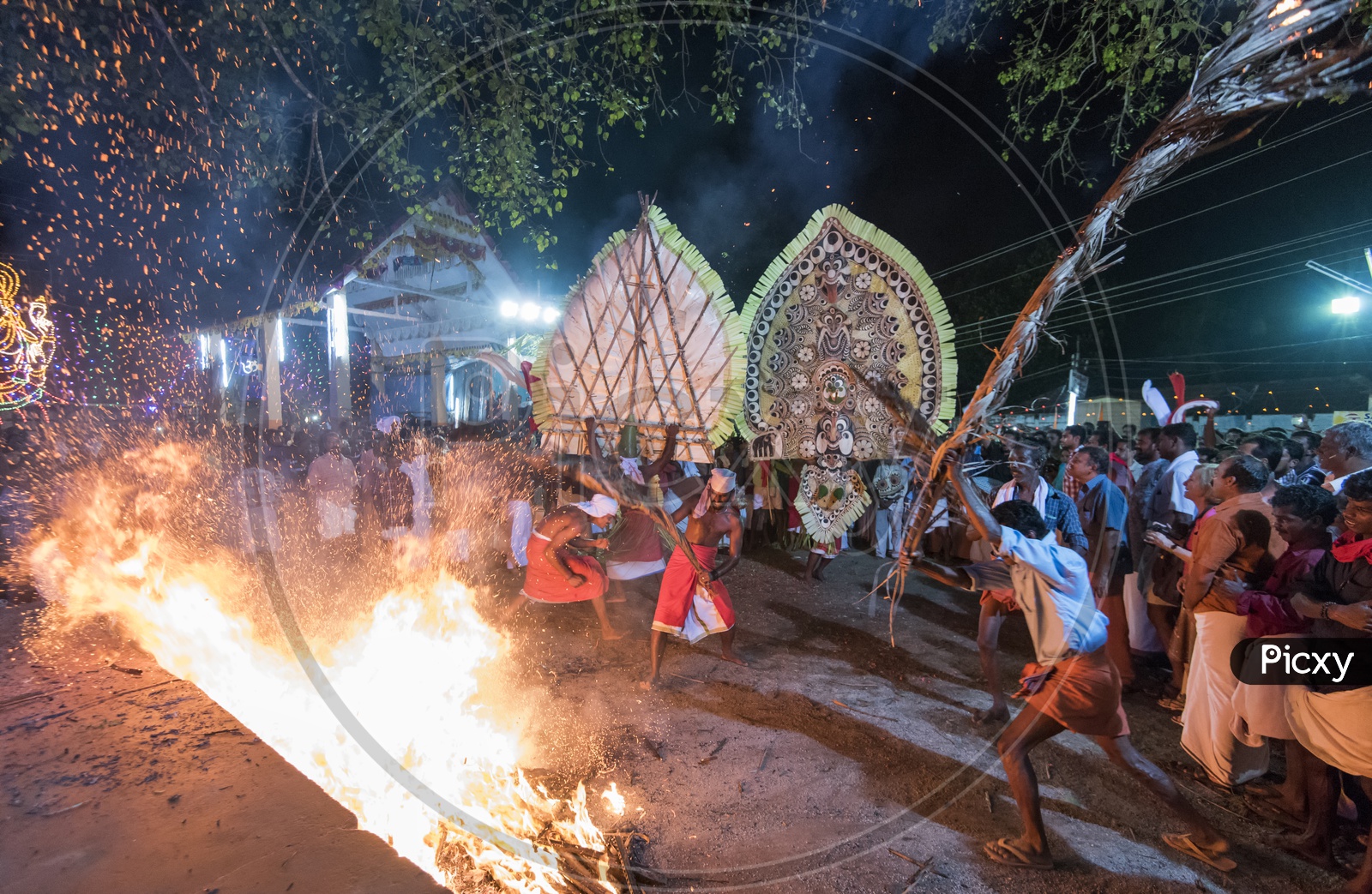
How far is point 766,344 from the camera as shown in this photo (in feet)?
16.5

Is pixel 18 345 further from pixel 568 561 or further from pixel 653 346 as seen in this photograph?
pixel 653 346

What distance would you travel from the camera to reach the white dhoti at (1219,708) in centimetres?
341

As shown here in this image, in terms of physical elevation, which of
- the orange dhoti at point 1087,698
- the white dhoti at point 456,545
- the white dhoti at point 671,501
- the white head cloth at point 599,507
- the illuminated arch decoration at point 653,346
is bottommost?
the white dhoti at point 456,545

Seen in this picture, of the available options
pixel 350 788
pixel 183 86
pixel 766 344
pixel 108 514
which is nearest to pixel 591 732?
pixel 350 788

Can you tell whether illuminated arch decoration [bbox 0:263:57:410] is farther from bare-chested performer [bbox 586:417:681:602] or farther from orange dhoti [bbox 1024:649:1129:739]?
orange dhoti [bbox 1024:649:1129:739]

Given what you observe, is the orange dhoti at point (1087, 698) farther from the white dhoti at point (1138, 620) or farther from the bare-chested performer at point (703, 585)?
the white dhoti at point (1138, 620)

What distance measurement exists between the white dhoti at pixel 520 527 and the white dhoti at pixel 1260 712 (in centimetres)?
664

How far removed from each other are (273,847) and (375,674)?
6.31 ft

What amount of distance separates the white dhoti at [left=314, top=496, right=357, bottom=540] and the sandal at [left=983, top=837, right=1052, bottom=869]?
750 centimetres

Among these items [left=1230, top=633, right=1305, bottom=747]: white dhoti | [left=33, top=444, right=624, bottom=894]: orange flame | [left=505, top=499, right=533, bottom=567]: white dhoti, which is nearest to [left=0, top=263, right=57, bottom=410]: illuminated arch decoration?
[left=33, top=444, right=624, bottom=894]: orange flame

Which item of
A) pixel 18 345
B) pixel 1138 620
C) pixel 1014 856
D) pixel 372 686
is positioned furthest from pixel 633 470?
pixel 18 345

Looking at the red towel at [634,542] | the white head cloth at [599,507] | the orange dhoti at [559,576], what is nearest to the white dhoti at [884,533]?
the red towel at [634,542]

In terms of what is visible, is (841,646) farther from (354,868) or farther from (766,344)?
(354,868)

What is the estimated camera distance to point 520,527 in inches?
302
